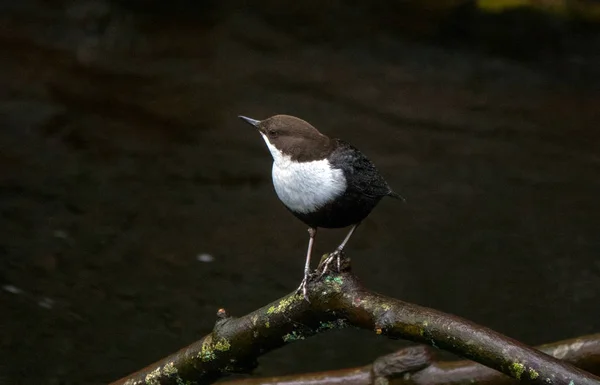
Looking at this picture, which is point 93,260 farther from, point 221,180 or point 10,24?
point 10,24

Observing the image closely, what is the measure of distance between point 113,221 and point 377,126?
257cm

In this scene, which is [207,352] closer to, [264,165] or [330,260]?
[330,260]

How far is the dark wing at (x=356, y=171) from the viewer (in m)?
2.40

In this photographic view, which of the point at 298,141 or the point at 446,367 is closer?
the point at 298,141

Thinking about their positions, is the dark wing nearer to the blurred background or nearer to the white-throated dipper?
the white-throated dipper

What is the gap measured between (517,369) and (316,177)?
0.82 m

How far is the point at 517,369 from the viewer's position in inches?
70.4

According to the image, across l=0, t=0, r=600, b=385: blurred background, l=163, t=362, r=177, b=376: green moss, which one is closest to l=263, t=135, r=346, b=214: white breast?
l=163, t=362, r=177, b=376: green moss

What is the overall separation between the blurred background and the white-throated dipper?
2.81m

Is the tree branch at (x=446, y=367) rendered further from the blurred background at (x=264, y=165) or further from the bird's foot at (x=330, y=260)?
the blurred background at (x=264, y=165)

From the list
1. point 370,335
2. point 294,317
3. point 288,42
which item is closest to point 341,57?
point 288,42

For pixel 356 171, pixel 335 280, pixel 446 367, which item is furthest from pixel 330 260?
pixel 446 367

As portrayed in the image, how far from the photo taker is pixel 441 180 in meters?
6.63

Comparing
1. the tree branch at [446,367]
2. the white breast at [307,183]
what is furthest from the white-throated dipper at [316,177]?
the tree branch at [446,367]
